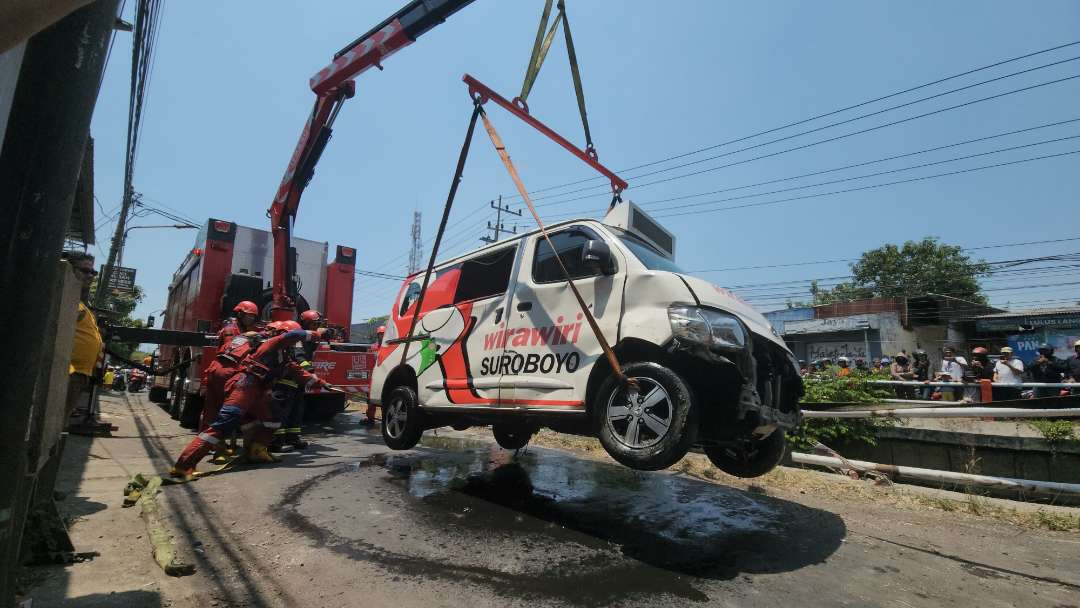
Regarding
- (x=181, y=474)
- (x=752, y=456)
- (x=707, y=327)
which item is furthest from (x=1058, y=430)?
(x=181, y=474)

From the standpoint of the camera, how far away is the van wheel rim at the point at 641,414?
3076mm

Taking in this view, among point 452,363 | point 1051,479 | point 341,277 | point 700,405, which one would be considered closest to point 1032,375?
point 1051,479

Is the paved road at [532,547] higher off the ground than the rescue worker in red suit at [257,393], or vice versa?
the rescue worker in red suit at [257,393]

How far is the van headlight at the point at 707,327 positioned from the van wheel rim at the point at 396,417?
3039mm

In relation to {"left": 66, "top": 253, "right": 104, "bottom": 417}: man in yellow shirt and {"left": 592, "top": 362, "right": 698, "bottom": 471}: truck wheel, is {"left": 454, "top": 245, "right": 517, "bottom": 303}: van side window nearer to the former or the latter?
{"left": 592, "top": 362, "right": 698, "bottom": 471}: truck wheel

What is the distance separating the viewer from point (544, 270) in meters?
4.27

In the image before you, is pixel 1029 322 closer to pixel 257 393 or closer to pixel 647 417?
pixel 647 417

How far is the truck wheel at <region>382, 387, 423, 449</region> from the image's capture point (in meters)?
4.98

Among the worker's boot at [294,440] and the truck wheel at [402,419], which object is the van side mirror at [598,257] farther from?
the worker's boot at [294,440]

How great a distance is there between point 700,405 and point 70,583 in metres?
3.51

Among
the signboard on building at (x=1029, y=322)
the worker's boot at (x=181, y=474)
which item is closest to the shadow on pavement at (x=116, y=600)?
the worker's boot at (x=181, y=474)

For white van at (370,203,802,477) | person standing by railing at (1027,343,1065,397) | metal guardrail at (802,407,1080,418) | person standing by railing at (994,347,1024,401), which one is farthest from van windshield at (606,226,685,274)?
person standing by railing at (1027,343,1065,397)

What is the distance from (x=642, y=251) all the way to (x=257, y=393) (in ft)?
14.2

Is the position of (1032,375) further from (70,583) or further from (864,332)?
(864,332)
